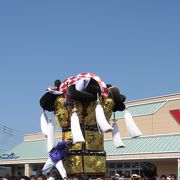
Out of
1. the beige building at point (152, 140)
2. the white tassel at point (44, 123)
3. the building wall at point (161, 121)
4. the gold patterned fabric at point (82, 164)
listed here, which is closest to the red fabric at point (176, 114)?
the beige building at point (152, 140)

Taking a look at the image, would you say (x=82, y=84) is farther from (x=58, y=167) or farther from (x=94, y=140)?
(x=58, y=167)

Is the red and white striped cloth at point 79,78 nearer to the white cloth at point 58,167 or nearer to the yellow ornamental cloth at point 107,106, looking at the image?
the yellow ornamental cloth at point 107,106

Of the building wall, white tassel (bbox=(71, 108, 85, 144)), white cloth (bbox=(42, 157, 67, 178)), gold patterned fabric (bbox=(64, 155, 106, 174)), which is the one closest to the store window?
the building wall

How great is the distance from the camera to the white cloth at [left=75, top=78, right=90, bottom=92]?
334 inches

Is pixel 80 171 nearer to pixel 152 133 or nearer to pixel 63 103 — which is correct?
pixel 63 103

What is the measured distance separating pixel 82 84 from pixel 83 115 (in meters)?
0.59

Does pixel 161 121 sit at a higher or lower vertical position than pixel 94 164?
higher

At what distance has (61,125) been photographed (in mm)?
8836

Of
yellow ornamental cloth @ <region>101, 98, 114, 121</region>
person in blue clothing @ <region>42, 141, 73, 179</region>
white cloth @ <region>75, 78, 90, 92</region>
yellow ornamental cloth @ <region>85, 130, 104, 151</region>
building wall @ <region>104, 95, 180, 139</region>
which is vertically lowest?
person in blue clothing @ <region>42, 141, 73, 179</region>

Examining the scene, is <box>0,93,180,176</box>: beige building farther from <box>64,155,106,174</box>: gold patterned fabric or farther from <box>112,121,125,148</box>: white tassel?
<box>64,155,106,174</box>: gold patterned fabric

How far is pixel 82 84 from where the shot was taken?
27.9ft

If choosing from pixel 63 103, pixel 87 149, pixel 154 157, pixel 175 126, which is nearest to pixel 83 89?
pixel 63 103

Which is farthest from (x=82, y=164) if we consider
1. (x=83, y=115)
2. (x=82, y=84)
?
(x=82, y=84)

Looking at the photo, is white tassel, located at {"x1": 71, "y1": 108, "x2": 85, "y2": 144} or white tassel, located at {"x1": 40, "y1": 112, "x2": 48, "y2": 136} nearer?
white tassel, located at {"x1": 71, "y1": 108, "x2": 85, "y2": 144}
